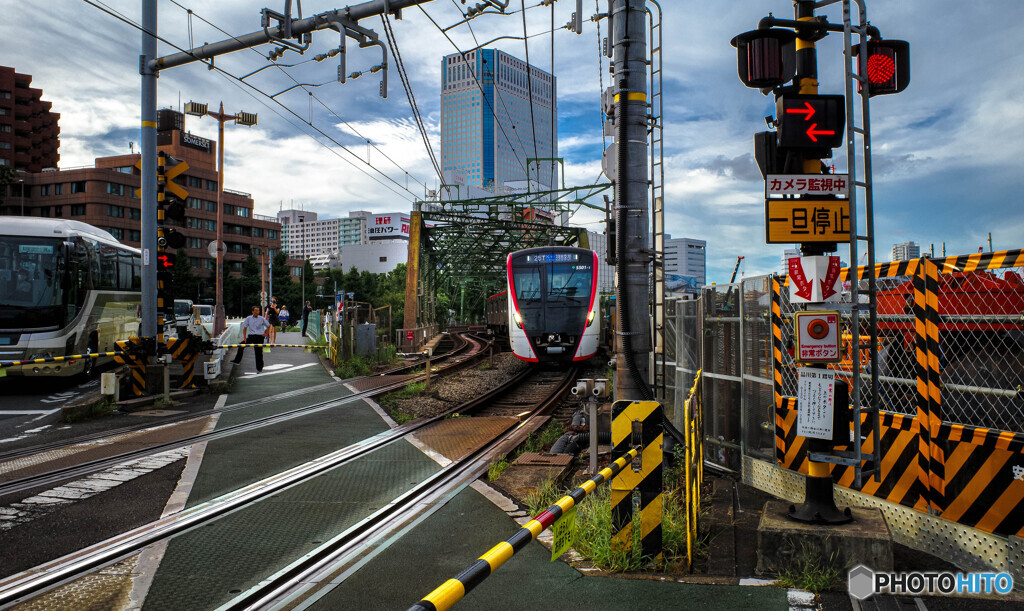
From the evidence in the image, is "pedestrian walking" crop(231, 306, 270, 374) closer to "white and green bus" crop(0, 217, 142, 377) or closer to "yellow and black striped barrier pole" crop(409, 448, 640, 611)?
"white and green bus" crop(0, 217, 142, 377)

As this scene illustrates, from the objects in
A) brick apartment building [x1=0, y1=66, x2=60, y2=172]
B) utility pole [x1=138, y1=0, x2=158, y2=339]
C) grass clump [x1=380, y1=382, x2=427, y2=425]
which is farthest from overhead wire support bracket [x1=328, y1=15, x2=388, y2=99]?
brick apartment building [x1=0, y1=66, x2=60, y2=172]

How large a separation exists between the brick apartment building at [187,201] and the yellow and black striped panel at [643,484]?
56812 millimetres

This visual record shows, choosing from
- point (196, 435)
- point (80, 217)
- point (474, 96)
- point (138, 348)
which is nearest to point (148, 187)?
point (138, 348)

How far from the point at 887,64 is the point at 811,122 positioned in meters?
0.86

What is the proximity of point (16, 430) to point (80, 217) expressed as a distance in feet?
224

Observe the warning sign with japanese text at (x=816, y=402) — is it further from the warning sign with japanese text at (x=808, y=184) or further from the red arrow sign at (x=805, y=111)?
the red arrow sign at (x=805, y=111)

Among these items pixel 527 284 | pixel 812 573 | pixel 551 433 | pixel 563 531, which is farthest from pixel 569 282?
pixel 563 531

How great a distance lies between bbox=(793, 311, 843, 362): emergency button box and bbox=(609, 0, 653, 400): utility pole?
6.98 ft

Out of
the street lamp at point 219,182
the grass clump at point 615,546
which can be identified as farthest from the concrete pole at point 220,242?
the grass clump at point 615,546

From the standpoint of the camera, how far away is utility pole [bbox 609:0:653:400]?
6555 millimetres

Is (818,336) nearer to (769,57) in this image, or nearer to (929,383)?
(929,383)

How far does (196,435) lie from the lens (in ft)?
30.4

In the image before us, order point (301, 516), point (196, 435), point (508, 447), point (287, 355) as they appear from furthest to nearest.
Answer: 1. point (287, 355)
2. point (196, 435)
3. point (508, 447)
4. point (301, 516)

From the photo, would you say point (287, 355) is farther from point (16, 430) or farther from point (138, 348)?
point (16, 430)
